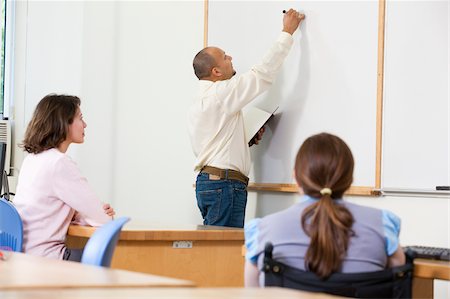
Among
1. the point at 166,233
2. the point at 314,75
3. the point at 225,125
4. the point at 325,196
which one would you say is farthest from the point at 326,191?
the point at 225,125

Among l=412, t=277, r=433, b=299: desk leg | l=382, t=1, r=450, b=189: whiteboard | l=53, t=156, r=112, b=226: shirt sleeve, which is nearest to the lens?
l=412, t=277, r=433, b=299: desk leg

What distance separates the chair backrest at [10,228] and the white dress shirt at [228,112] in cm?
145

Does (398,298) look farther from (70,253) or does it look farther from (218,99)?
(218,99)

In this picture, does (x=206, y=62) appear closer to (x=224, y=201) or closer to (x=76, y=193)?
(x=224, y=201)

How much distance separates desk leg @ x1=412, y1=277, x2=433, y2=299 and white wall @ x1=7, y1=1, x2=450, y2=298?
2905 millimetres

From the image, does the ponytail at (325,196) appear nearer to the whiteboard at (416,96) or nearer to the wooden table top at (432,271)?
the wooden table top at (432,271)

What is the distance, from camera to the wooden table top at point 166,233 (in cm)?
348

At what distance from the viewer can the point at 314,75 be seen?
178 inches

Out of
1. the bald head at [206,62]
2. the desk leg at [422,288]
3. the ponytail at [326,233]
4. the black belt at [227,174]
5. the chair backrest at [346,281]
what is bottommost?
the desk leg at [422,288]

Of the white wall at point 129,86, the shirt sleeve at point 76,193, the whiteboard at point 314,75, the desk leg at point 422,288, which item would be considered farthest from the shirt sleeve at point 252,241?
the white wall at point 129,86

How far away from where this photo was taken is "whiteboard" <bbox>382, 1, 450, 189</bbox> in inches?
148

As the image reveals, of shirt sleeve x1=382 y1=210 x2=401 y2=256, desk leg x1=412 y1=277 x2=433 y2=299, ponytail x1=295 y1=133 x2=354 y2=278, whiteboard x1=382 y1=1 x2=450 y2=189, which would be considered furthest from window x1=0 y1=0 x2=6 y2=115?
shirt sleeve x1=382 y1=210 x2=401 y2=256

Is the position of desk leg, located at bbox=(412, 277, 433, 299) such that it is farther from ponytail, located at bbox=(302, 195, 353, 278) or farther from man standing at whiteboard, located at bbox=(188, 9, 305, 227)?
man standing at whiteboard, located at bbox=(188, 9, 305, 227)

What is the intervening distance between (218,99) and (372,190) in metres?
1.04
